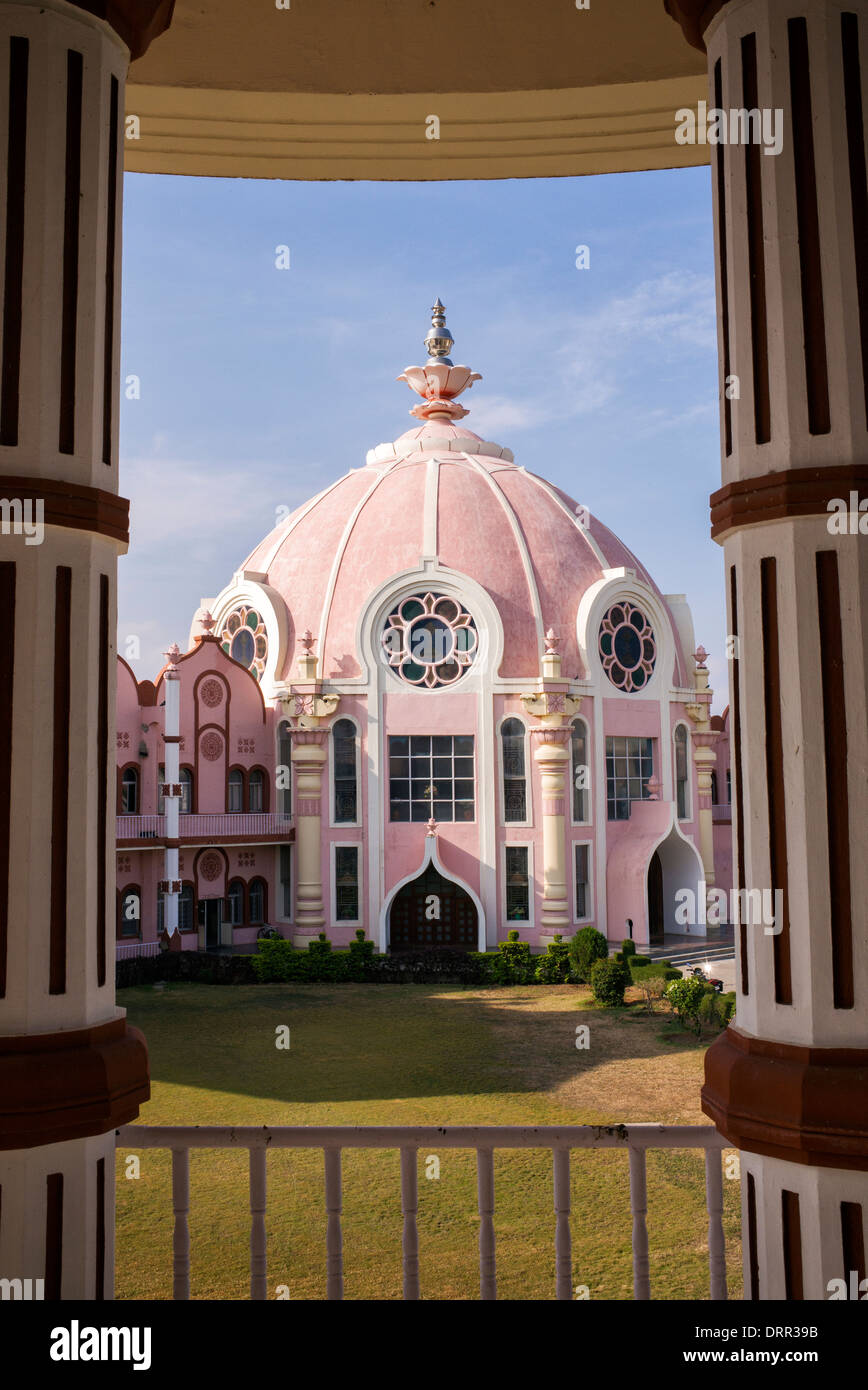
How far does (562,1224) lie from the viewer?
3.03 m

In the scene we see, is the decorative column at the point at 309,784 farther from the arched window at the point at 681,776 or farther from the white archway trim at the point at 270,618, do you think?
the arched window at the point at 681,776

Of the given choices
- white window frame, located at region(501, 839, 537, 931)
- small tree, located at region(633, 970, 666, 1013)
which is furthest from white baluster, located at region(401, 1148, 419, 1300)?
white window frame, located at region(501, 839, 537, 931)

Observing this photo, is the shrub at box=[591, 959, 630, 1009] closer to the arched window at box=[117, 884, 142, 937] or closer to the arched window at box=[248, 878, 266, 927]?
the arched window at box=[248, 878, 266, 927]

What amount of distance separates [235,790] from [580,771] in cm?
778

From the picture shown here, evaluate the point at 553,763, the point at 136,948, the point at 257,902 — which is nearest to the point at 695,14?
the point at 553,763

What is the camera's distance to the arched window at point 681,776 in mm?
26875

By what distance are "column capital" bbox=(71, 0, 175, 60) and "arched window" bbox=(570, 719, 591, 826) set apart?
67.9 ft

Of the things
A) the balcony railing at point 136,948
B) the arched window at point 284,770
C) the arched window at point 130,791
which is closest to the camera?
the balcony railing at point 136,948

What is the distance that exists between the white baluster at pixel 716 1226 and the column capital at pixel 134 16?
12.5ft

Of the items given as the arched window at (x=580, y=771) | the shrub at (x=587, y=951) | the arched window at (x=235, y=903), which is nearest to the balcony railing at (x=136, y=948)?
the arched window at (x=235, y=903)

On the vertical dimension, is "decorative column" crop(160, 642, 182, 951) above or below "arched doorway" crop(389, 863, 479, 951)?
above

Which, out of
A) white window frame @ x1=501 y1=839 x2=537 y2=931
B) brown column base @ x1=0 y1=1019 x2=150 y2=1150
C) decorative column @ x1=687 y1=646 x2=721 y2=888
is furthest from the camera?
decorative column @ x1=687 y1=646 x2=721 y2=888

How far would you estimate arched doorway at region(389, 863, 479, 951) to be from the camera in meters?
23.6

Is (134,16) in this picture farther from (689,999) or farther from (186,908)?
(186,908)
